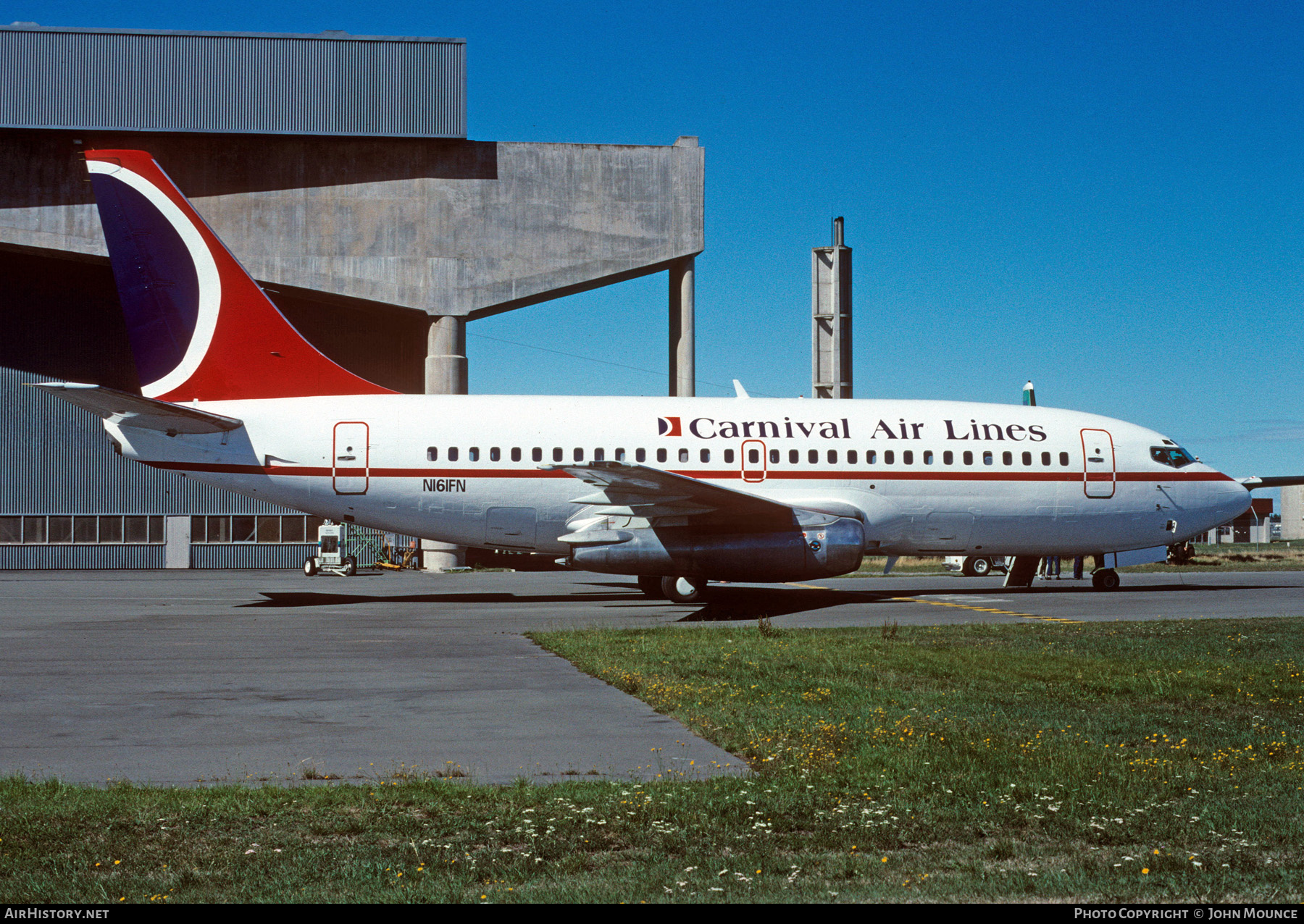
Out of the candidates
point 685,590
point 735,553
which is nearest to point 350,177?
point 685,590

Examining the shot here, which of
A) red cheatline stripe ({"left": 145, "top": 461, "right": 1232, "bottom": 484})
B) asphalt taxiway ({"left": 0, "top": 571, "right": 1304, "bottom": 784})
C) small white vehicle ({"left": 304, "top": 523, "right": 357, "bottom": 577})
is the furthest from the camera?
small white vehicle ({"left": 304, "top": 523, "right": 357, "bottom": 577})

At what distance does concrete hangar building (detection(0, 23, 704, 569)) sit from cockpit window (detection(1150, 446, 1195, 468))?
19.2 meters

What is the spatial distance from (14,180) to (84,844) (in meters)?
39.3

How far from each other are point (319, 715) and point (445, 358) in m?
30.5

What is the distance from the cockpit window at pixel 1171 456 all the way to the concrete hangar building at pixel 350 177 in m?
19.2

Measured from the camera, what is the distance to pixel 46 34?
38375mm

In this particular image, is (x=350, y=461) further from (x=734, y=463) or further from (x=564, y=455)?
(x=734, y=463)

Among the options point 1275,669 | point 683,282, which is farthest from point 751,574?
point 683,282

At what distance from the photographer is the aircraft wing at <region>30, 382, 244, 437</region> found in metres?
20.1

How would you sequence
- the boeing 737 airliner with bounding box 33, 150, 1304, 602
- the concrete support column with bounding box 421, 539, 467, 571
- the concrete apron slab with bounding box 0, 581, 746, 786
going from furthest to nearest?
1. the concrete support column with bounding box 421, 539, 467, 571
2. the boeing 737 airliner with bounding box 33, 150, 1304, 602
3. the concrete apron slab with bounding box 0, 581, 746, 786

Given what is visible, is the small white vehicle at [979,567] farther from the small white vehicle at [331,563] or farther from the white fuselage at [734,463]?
the small white vehicle at [331,563]

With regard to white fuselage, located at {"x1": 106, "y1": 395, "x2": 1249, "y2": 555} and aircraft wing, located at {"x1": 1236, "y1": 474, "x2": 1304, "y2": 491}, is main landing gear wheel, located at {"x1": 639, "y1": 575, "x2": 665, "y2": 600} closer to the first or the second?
white fuselage, located at {"x1": 106, "y1": 395, "x2": 1249, "y2": 555}

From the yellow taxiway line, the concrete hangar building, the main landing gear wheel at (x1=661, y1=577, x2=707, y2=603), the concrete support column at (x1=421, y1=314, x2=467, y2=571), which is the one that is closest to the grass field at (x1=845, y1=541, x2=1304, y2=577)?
the yellow taxiway line

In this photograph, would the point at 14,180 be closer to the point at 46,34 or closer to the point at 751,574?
the point at 46,34
